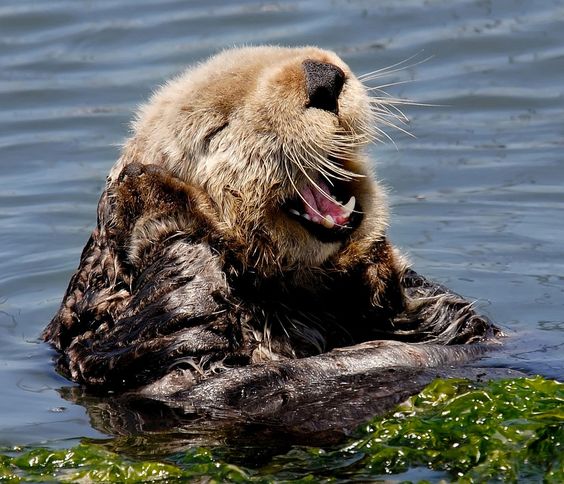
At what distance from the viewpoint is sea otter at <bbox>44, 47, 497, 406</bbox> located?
4.59 meters

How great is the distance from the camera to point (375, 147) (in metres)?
8.45

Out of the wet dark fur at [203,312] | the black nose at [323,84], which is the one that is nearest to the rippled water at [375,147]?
the wet dark fur at [203,312]

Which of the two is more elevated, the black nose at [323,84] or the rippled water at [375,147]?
the black nose at [323,84]

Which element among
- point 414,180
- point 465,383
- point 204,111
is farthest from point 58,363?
point 414,180

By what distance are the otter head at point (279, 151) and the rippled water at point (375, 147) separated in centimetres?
89

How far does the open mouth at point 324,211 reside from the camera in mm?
4660

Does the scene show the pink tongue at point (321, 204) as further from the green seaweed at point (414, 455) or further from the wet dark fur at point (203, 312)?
the green seaweed at point (414, 455)

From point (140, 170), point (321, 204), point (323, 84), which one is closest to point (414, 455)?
point (321, 204)

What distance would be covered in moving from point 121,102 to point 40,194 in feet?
5.51

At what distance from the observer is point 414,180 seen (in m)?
8.41

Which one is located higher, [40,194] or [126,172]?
[126,172]

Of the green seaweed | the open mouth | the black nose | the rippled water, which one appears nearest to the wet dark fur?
the open mouth

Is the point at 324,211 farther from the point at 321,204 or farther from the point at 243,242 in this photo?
the point at 243,242

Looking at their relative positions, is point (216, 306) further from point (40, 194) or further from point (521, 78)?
point (521, 78)
